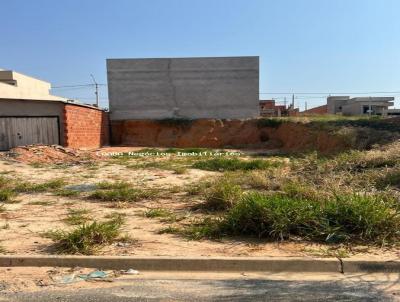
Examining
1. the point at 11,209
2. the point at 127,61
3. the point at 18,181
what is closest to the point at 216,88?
the point at 127,61

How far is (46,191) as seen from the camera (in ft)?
30.5

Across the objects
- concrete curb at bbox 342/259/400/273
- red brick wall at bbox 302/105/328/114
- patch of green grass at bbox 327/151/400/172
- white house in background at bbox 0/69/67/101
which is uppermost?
white house in background at bbox 0/69/67/101

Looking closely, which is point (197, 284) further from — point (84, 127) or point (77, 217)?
point (84, 127)

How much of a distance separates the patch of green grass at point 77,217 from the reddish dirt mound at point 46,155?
363 inches

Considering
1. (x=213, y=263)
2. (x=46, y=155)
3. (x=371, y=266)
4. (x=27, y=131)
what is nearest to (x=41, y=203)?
(x=213, y=263)

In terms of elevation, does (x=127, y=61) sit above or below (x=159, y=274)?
above

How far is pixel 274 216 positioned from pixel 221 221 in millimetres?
856

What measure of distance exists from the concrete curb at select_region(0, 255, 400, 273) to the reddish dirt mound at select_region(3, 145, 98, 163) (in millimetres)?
11567

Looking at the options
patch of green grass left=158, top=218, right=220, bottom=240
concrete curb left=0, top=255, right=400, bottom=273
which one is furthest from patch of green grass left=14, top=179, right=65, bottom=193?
concrete curb left=0, top=255, right=400, bottom=273

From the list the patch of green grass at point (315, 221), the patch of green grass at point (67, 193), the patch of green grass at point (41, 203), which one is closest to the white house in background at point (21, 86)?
the patch of green grass at point (67, 193)

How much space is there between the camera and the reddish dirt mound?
15664mm

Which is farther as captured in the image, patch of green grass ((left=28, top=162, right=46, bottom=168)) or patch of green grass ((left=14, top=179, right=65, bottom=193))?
patch of green grass ((left=28, top=162, right=46, bottom=168))

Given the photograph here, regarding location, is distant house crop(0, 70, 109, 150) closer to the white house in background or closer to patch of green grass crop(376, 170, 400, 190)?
the white house in background

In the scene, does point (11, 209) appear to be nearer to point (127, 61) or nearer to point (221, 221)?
point (221, 221)
